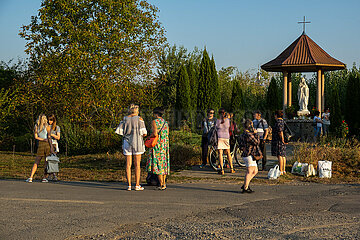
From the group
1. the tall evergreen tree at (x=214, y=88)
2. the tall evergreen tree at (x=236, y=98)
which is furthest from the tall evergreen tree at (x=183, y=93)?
the tall evergreen tree at (x=236, y=98)

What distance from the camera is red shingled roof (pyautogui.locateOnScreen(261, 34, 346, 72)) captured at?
80.5 feet

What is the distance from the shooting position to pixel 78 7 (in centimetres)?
2419

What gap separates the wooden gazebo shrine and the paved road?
15.4 meters

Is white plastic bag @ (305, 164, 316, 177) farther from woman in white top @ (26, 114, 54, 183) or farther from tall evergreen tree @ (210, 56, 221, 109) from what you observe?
tall evergreen tree @ (210, 56, 221, 109)

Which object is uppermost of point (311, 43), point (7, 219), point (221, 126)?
point (311, 43)

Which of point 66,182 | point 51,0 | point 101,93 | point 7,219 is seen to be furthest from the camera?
point 51,0

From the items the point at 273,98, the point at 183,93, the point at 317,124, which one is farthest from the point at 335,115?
the point at 183,93

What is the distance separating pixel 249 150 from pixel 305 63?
16.5 meters

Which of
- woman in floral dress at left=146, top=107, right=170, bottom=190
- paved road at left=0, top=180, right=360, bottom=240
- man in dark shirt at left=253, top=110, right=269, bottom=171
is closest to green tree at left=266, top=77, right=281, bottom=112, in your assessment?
man in dark shirt at left=253, top=110, right=269, bottom=171

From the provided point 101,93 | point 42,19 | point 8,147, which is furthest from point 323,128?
point 8,147

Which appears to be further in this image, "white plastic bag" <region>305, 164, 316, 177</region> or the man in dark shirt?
the man in dark shirt

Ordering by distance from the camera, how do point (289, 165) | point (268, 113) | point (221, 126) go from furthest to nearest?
point (268, 113)
point (289, 165)
point (221, 126)

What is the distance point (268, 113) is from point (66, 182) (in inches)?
816

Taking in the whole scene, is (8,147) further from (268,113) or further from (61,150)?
(268,113)
